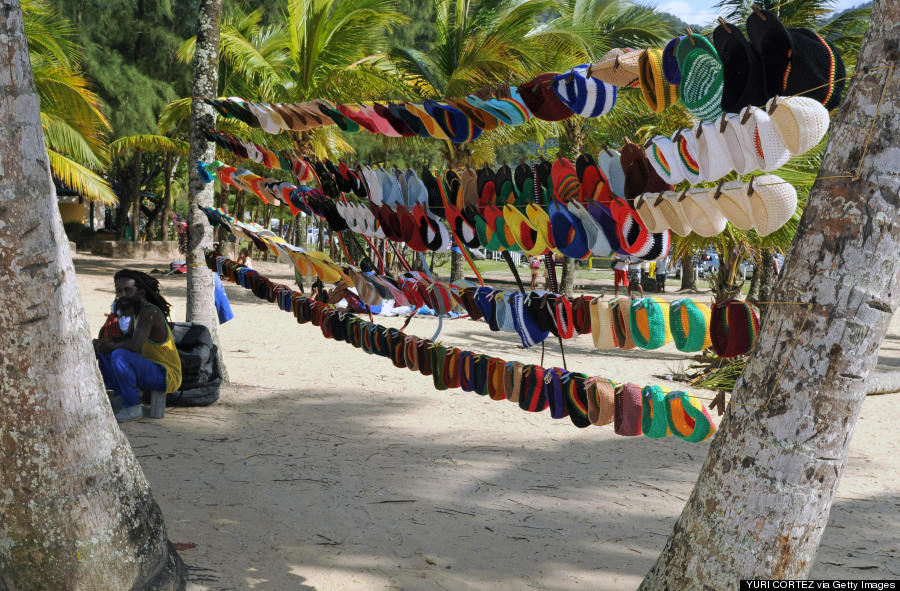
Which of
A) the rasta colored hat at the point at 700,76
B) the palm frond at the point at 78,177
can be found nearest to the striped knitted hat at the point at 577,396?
the rasta colored hat at the point at 700,76

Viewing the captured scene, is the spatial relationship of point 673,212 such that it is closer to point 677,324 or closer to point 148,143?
point 677,324

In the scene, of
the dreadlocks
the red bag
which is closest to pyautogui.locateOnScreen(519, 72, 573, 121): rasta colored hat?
the dreadlocks

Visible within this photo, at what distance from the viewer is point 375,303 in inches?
129

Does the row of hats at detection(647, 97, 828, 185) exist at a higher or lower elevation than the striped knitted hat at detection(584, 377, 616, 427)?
higher

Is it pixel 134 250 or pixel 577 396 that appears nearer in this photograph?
pixel 577 396

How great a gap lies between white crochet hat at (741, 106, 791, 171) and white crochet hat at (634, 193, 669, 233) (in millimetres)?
339

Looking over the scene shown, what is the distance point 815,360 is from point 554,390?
893mm

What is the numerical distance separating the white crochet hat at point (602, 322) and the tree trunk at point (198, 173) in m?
3.75

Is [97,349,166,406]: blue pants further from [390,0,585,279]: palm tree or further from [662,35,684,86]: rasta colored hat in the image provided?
[390,0,585,279]: palm tree

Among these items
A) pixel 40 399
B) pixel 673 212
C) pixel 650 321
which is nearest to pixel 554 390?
pixel 650 321

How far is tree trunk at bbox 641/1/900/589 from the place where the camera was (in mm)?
1720

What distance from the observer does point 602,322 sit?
2277mm

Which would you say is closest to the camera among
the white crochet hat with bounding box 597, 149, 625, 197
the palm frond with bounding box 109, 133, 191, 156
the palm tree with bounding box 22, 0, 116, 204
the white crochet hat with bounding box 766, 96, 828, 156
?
the white crochet hat with bounding box 766, 96, 828, 156

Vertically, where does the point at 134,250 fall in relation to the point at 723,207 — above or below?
below
